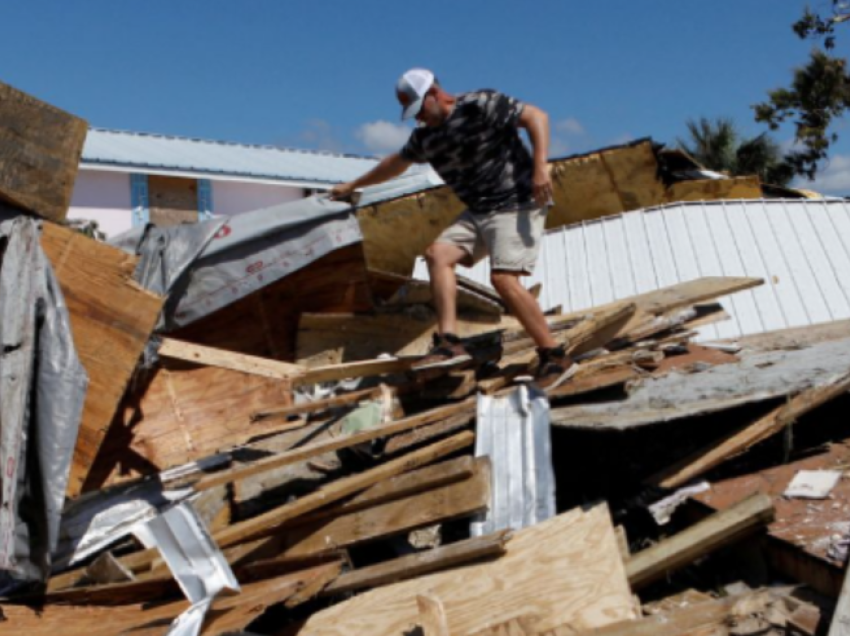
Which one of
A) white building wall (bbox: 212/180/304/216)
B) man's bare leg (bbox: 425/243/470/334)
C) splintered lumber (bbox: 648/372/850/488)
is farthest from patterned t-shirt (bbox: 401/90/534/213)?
white building wall (bbox: 212/180/304/216)

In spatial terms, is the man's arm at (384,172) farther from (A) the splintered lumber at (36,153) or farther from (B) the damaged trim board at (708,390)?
(B) the damaged trim board at (708,390)

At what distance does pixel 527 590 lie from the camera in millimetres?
3523

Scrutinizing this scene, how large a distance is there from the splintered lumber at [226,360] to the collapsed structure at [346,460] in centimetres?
2

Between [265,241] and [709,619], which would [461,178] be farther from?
[709,619]

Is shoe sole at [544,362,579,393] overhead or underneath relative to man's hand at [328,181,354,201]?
underneath

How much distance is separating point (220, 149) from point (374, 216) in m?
15.7

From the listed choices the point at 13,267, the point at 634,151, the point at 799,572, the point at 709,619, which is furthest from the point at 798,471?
the point at 634,151

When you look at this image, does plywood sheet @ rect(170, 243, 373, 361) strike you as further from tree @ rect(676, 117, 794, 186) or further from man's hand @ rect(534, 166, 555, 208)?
tree @ rect(676, 117, 794, 186)

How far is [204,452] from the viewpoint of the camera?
489cm

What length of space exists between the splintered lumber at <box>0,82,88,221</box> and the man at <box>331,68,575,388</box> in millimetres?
1664

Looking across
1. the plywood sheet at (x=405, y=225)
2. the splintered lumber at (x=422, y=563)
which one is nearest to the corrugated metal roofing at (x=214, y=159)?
the plywood sheet at (x=405, y=225)

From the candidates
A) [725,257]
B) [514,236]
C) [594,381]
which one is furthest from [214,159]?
[594,381]

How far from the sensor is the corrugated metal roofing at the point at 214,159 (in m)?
21.1

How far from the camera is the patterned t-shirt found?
4.73 meters
